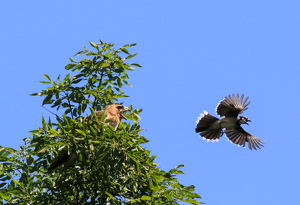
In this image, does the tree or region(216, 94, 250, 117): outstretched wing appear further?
region(216, 94, 250, 117): outstretched wing

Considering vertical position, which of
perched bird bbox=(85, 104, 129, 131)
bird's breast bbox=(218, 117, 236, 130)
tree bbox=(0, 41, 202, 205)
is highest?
bird's breast bbox=(218, 117, 236, 130)

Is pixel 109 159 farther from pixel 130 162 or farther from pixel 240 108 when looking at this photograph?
pixel 240 108

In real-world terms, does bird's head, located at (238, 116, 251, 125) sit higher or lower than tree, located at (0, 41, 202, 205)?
higher

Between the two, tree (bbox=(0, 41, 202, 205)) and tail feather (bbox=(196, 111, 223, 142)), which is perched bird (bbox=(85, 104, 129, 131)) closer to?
tree (bbox=(0, 41, 202, 205))

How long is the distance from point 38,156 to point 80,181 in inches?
27.5

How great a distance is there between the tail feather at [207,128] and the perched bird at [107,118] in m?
6.66

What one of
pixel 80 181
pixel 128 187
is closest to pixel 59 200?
pixel 80 181

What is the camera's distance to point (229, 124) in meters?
12.1

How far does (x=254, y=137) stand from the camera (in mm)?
12492

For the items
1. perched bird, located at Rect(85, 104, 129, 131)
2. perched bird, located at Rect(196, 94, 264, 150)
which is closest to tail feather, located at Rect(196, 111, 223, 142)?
perched bird, located at Rect(196, 94, 264, 150)

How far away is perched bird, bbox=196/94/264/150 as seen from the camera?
11656 mm

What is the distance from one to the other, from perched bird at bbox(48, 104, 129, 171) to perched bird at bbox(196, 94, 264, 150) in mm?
6225

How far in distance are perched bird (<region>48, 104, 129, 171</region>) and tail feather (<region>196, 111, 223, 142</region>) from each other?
666 centimetres

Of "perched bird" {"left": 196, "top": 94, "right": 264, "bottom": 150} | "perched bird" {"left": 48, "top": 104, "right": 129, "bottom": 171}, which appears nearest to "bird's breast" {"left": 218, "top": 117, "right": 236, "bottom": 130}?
"perched bird" {"left": 196, "top": 94, "right": 264, "bottom": 150}
